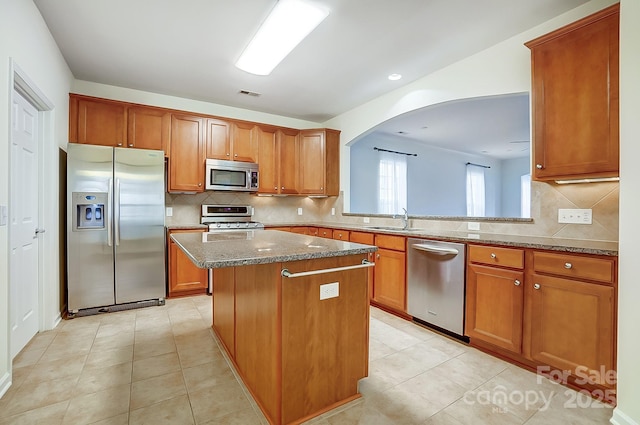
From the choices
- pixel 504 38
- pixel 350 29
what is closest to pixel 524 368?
pixel 504 38

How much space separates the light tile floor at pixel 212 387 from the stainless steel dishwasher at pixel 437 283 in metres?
0.19

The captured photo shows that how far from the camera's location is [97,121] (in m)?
3.42

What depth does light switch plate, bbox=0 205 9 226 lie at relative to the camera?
1.74 meters

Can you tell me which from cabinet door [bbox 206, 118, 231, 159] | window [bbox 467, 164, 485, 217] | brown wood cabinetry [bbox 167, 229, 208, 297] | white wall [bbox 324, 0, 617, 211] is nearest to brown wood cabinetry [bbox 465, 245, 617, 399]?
white wall [bbox 324, 0, 617, 211]

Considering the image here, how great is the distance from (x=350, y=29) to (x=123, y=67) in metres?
2.51

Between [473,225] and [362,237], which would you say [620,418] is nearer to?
[473,225]

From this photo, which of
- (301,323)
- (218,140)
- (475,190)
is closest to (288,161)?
(218,140)

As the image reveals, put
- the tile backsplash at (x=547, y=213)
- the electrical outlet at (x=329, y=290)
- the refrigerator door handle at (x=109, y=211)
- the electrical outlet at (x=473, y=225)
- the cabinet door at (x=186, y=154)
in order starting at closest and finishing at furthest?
the electrical outlet at (x=329, y=290) < the tile backsplash at (x=547, y=213) < the electrical outlet at (x=473, y=225) < the refrigerator door handle at (x=109, y=211) < the cabinet door at (x=186, y=154)

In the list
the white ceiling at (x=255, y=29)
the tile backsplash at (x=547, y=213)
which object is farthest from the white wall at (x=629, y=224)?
the white ceiling at (x=255, y=29)

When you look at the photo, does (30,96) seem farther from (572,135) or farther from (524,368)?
(524,368)

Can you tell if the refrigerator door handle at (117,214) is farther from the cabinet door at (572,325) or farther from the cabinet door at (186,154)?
the cabinet door at (572,325)

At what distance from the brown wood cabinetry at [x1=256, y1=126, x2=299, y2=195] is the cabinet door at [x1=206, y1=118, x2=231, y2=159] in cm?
47

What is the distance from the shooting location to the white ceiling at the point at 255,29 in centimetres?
222

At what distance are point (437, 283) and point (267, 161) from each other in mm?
3007
